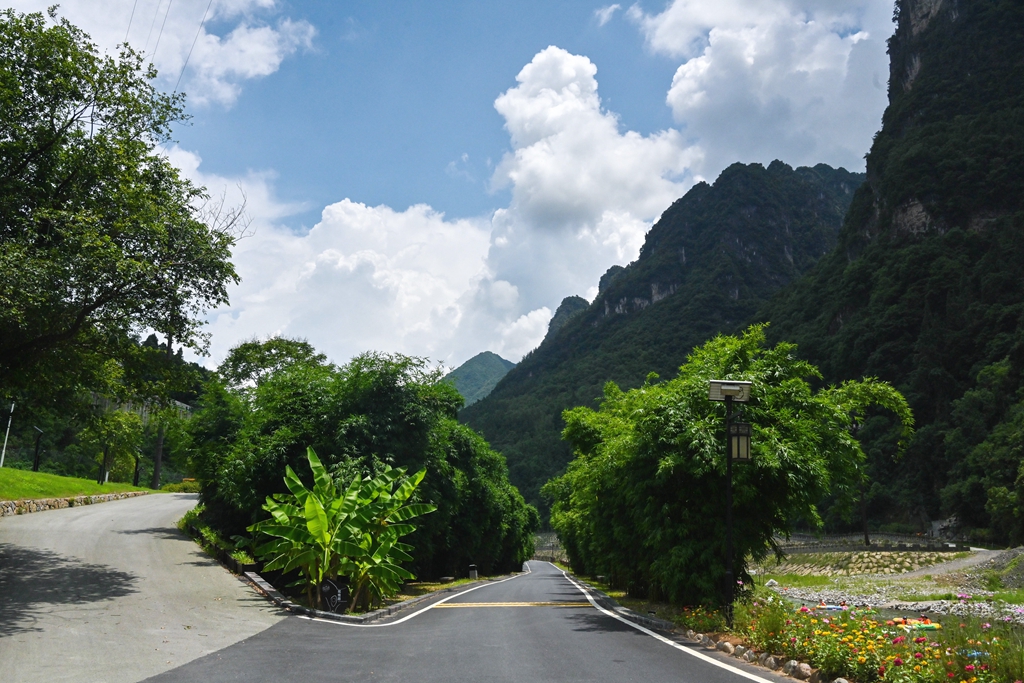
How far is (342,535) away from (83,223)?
26.1 feet

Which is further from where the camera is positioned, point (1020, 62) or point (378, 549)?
point (1020, 62)

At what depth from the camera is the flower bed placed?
6.43 metres

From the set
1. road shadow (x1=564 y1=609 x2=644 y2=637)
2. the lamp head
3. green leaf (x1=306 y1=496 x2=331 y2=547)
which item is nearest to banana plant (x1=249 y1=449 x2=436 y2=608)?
green leaf (x1=306 y1=496 x2=331 y2=547)

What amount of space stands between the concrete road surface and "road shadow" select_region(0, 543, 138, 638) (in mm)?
18

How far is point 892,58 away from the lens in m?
150

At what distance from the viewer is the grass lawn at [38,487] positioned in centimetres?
2559

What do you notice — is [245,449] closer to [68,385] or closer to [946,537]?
[68,385]

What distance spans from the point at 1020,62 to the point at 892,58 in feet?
101

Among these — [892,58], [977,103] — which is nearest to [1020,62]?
[977,103]

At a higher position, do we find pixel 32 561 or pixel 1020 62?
pixel 1020 62

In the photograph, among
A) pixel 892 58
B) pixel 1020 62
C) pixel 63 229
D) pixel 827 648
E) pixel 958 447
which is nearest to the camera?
pixel 827 648

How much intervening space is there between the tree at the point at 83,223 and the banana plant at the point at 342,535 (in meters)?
5.12

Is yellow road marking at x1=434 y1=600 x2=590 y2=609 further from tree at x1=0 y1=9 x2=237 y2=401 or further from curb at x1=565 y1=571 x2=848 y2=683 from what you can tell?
tree at x1=0 y1=9 x2=237 y2=401

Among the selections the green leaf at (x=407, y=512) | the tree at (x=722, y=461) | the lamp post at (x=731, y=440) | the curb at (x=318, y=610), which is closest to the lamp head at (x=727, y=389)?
the lamp post at (x=731, y=440)
